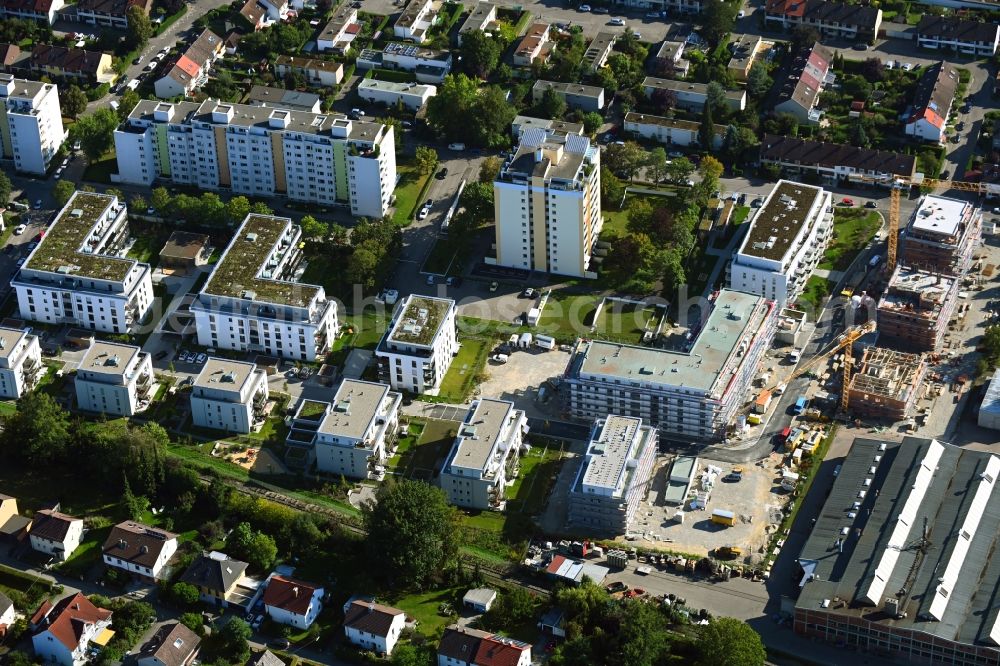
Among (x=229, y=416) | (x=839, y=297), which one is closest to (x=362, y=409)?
(x=229, y=416)

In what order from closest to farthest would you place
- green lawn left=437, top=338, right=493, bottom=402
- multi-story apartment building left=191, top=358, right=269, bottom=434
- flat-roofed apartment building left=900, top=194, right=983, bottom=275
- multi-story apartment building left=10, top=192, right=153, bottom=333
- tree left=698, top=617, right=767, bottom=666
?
tree left=698, top=617, right=767, bottom=666 < multi-story apartment building left=191, top=358, right=269, bottom=434 < green lawn left=437, top=338, right=493, bottom=402 < flat-roofed apartment building left=900, top=194, right=983, bottom=275 < multi-story apartment building left=10, top=192, right=153, bottom=333

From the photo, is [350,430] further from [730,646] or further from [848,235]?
[848,235]

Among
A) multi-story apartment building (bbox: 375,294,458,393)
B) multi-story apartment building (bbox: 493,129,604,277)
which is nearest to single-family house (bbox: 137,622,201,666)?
multi-story apartment building (bbox: 375,294,458,393)

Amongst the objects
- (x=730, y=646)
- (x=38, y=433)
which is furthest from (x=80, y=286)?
(x=730, y=646)

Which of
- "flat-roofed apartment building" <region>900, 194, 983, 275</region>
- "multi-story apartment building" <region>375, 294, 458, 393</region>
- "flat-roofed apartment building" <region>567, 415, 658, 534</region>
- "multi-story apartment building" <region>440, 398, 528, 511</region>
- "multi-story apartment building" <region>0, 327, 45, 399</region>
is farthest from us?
"flat-roofed apartment building" <region>900, 194, 983, 275</region>

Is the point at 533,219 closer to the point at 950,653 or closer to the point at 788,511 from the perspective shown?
the point at 788,511

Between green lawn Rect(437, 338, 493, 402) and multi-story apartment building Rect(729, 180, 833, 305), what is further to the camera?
multi-story apartment building Rect(729, 180, 833, 305)

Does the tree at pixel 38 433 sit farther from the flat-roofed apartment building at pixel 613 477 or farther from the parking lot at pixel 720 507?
the parking lot at pixel 720 507

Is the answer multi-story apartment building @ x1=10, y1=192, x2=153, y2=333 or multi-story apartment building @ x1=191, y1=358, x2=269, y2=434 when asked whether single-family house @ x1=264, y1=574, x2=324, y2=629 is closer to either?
multi-story apartment building @ x1=191, y1=358, x2=269, y2=434

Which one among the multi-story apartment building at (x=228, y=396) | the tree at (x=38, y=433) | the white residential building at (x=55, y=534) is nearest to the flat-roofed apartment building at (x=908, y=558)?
the multi-story apartment building at (x=228, y=396)
